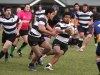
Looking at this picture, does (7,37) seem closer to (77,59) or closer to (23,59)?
(23,59)

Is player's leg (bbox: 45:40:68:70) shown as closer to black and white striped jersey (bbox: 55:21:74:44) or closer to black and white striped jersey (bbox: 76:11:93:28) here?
black and white striped jersey (bbox: 55:21:74:44)

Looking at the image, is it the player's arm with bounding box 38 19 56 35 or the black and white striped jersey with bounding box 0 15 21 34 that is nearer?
the player's arm with bounding box 38 19 56 35

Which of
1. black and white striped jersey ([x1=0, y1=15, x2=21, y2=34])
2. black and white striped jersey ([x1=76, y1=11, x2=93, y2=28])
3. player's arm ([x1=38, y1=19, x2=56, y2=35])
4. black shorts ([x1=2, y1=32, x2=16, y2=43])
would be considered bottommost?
black and white striped jersey ([x1=76, y1=11, x2=93, y2=28])

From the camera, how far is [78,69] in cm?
1052

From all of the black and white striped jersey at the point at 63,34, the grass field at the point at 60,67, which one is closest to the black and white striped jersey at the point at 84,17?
the grass field at the point at 60,67

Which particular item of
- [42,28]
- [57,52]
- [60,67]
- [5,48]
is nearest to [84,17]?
[60,67]

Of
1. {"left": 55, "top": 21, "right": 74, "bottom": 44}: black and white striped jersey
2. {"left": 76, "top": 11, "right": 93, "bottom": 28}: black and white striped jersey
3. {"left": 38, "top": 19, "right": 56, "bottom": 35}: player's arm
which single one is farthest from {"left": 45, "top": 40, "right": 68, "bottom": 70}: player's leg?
{"left": 76, "top": 11, "right": 93, "bottom": 28}: black and white striped jersey

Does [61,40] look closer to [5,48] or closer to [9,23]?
[5,48]

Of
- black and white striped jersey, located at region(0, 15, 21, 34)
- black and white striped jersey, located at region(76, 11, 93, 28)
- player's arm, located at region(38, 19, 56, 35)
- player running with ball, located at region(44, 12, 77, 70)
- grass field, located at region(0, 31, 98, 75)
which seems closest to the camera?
player's arm, located at region(38, 19, 56, 35)

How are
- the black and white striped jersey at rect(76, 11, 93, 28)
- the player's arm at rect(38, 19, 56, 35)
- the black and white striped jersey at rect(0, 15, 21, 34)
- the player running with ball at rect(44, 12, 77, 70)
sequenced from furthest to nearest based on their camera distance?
the black and white striped jersey at rect(76, 11, 93, 28)
the black and white striped jersey at rect(0, 15, 21, 34)
the player running with ball at rect(44, 12, 77, 70)
the player's arm at rect(38, 19, 56, 35)

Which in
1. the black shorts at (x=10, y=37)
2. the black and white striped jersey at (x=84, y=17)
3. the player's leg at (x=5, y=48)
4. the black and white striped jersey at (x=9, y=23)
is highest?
the black and white striped jersey at (x=9, y=23)

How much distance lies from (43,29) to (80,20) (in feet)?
22.6

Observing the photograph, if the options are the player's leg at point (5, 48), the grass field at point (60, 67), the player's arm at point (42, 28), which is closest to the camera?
the player's arm at point (42, 28)

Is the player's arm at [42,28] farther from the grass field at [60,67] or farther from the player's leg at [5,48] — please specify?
the player's leg at [5,48]
